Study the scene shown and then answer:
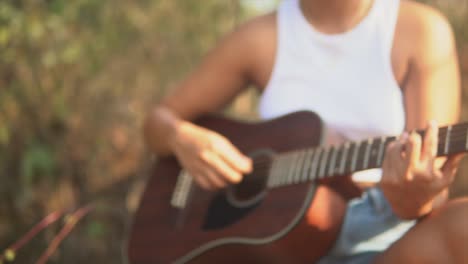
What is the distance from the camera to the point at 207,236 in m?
1.99

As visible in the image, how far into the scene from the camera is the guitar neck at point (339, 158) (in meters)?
1.44

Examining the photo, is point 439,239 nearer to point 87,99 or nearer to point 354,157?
point 354,157

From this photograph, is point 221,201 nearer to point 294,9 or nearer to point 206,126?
point 206,126

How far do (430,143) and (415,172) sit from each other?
0.06 metres

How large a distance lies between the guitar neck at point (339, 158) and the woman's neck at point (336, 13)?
0.33 meters

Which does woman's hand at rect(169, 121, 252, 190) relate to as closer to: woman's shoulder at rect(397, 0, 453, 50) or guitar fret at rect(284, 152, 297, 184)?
guitar fret at rect(284, 152, 297, 184)

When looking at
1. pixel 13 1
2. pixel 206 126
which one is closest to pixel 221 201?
pixel 206 126

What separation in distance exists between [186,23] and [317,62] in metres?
2.07

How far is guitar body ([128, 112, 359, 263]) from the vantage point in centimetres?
177

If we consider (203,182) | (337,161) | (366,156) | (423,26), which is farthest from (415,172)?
(203,182)

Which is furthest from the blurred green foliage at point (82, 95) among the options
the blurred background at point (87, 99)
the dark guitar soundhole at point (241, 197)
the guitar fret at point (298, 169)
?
the guitar fret at point (298, 169)

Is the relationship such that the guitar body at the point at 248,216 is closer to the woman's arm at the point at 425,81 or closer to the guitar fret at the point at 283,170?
the guitar fret at the point at 283,170

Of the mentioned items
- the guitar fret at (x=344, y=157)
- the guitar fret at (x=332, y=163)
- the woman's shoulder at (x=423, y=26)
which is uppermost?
the woman's shoulder at (x=423, y=26)

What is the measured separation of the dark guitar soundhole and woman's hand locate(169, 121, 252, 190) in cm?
3
